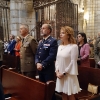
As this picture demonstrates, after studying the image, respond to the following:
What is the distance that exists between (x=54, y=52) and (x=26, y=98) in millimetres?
968

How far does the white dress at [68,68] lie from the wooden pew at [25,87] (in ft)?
0.99

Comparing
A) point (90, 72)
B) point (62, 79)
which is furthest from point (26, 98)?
point (90, 72)

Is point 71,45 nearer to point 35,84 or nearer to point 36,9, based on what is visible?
point 35,84

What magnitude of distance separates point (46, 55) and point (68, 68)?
30.1 inches

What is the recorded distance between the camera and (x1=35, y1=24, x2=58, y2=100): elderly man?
11.0ft

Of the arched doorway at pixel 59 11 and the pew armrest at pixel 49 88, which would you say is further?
the arched doorway at pixel 59 11

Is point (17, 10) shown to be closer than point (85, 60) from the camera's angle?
No

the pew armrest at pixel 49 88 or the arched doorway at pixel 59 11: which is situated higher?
the arched doorway at pixel 59 11

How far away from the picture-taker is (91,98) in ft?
10.5

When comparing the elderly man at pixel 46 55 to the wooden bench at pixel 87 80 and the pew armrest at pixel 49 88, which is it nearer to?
the wooden bench at pixel 87 80

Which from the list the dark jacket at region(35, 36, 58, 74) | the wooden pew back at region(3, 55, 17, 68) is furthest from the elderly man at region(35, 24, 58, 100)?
the wooden pew back at region(3, 55, 17, 68)

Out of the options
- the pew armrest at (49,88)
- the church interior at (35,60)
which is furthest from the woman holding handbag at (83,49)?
the pew armrest at (49,88)

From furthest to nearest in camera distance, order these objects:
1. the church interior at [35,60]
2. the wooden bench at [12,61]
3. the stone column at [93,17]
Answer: the stone column at [93,17] → the wooden bench at [12,61] → the church interior at [35,60]

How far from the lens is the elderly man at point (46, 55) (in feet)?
11.0
